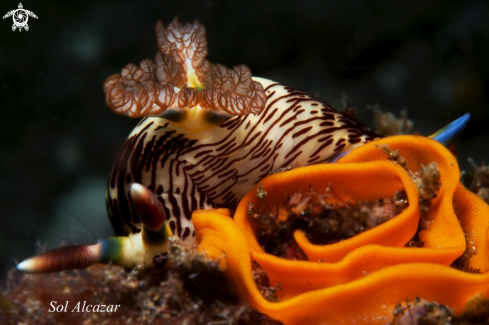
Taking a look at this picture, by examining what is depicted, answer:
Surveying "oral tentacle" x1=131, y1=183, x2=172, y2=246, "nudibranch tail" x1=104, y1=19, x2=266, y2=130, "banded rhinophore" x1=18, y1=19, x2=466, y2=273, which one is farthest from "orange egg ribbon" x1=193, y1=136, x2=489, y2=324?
"nudibranch tail" x1=104, y1=19, x2=266, y2=130

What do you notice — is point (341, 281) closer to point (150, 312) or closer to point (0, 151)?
point (150, 312)

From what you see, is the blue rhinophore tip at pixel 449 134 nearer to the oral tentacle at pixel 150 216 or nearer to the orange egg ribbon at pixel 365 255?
the orange egg ribbon at pixel 365 255

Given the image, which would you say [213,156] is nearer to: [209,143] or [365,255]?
[209,143]

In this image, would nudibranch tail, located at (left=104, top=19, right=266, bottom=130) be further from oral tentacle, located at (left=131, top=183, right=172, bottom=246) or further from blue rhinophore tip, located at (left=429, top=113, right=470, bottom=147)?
blue rhinophore tip, located at (left=429, top=113, right=470, bottom=147)

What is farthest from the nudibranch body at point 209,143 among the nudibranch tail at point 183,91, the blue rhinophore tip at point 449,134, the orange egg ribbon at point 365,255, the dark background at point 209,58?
the dark background at point 209,58

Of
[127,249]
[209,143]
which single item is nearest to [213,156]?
[209,143]

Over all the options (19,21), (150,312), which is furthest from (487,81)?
(19,21)

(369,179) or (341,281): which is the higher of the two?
(369,179)
